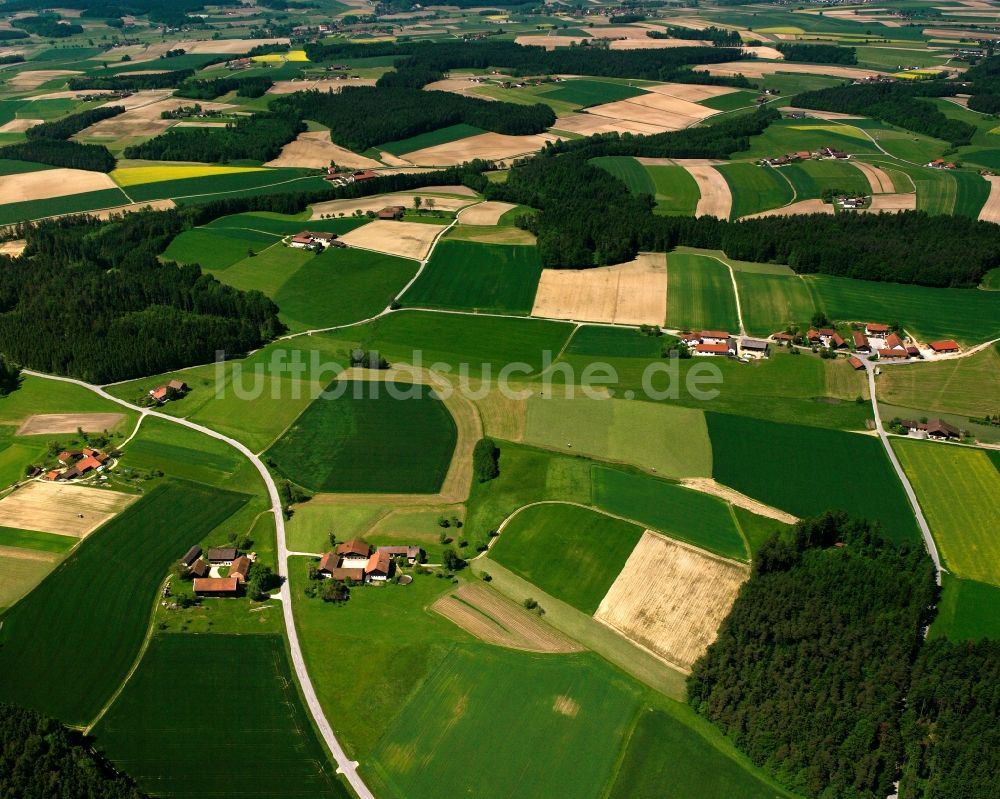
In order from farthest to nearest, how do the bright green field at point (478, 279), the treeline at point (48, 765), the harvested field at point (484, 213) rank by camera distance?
1. the harvested field at point (484, 213)
2. the bright green field at point (478, 279)
3. the treeline at point (48, 765)

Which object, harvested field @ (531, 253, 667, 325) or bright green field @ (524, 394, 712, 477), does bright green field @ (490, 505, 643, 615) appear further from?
harvested field @ (531, 253, 667, 325)

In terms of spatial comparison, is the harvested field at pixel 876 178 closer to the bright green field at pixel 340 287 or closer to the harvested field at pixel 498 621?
the bright green field at pixel 340 287

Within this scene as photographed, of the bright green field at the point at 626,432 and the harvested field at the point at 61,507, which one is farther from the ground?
the bright green field at the point at 626,432

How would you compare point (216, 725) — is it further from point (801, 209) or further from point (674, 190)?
point (674, 190)

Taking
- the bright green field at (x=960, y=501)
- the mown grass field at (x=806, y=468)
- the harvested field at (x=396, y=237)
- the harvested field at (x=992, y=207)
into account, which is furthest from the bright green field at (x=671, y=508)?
the harvested field at (x=992, y=207)

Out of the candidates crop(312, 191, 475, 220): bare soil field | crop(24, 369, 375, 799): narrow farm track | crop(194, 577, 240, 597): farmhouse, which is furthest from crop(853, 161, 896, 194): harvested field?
crop(194, 577, 240, 597): farmhouse

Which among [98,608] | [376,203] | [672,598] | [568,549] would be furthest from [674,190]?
[98,608]

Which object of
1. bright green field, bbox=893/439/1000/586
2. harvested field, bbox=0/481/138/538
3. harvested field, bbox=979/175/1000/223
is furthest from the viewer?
harvested field, bbox=979/175/1000/223
